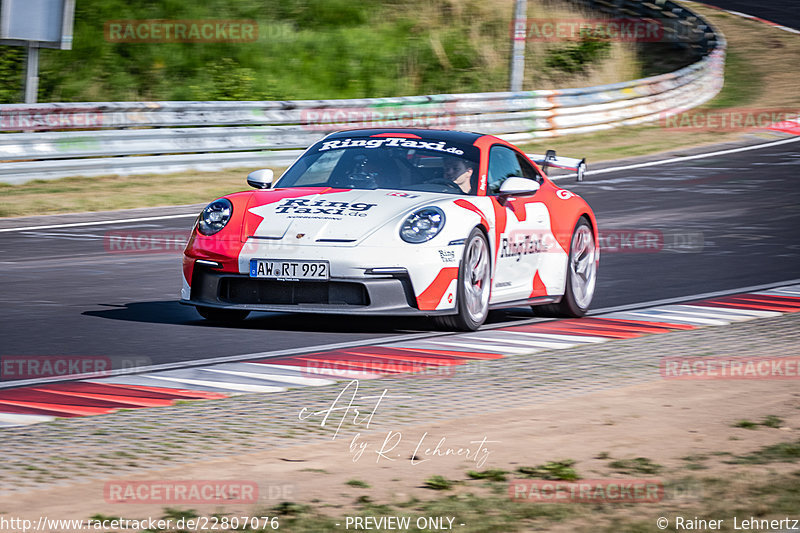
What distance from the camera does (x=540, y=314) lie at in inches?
392

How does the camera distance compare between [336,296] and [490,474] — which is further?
[336,296]

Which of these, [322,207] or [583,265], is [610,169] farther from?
[322,207]

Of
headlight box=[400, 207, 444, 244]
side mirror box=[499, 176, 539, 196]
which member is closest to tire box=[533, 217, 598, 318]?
side mirror box=[499, 176, 539, 196]

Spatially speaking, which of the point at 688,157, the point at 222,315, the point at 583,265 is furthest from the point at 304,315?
the point at 688,157

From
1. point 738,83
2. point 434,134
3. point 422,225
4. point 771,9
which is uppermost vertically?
point 771,9

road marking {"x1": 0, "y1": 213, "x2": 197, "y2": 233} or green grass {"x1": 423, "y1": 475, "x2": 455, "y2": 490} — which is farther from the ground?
green grass {"x1": 423, "y1": 475, "x2": 455, "y2": 490}

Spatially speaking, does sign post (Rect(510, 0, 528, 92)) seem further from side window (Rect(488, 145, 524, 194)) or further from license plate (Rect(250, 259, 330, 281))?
license plate (Rect(250, 259, 330, 281))

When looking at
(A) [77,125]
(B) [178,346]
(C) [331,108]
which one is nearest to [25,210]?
(A) [77,125]

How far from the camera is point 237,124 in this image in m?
19.1

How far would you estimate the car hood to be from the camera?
8.23 meters

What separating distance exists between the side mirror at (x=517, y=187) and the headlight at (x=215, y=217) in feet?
6.08

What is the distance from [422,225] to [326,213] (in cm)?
63

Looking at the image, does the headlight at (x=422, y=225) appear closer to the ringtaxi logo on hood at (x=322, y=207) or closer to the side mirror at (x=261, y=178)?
the ringtaxi logo on hood at (x=322, y=207)

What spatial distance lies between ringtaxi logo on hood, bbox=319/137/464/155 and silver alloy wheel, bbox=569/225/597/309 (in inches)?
49.9
